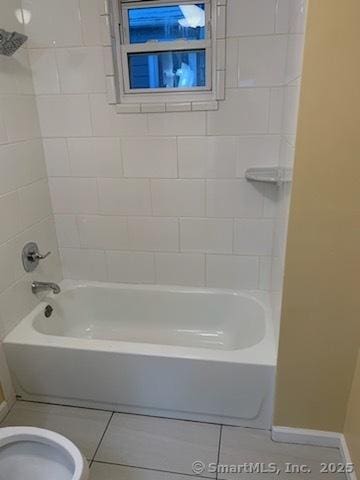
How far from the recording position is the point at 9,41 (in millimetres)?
1515

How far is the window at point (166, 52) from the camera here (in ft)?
5.52

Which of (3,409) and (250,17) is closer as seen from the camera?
(250,17)

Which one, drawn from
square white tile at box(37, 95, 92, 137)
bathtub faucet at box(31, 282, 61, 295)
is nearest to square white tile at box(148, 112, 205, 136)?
square white tile at box(37, 95, 92, 137)

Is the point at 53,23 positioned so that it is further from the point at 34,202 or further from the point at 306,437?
the point at 306,437

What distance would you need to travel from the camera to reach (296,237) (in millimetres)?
1263

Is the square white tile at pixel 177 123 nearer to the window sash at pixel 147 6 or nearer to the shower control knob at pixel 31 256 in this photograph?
the window sash at pixel 147 6

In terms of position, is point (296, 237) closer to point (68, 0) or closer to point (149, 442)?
point (149, 442)

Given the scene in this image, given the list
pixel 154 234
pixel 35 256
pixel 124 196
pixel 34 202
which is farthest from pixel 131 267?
pixel 34 202

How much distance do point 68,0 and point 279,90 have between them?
111 centimetres

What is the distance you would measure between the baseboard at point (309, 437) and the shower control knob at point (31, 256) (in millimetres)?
1452

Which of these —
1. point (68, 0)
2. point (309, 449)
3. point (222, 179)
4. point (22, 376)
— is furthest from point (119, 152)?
point (309, 449)

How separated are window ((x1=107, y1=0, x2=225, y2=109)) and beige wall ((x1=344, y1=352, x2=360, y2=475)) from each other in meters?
1.42

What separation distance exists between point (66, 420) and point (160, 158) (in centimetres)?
141

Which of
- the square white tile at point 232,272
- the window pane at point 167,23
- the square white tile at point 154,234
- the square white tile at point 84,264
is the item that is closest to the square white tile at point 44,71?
the window pane at point 167,23
